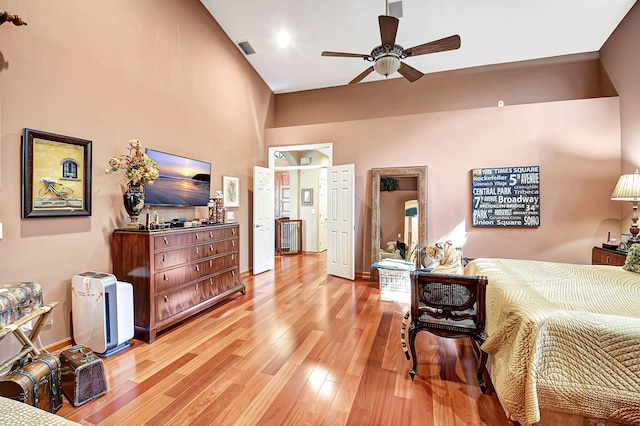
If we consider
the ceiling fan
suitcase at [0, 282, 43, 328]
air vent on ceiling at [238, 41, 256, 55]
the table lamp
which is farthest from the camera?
air vent on ceiling at [238, 41, 256, 55]

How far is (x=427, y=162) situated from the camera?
497 centimetres

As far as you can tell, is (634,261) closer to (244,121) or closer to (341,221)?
(341,221)

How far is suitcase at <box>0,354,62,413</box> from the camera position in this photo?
5.19 feet

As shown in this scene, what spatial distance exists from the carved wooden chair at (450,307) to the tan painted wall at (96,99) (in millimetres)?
3086

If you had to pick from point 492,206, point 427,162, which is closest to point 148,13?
point 427,162

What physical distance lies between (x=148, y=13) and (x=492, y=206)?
5.53m

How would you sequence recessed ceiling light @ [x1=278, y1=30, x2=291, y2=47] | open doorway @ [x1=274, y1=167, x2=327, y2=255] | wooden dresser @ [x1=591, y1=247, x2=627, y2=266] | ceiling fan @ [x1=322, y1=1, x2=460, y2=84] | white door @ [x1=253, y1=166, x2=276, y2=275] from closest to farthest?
ceiling fan @ [x1=322, y1=1, x2=460, y2=84], wooden dresser @ [x1=591, y1=247, x2=627, y2=266], recessed ceiling light @ [x1=278, y1=30, x2=291, y2=47], white door @ [x1=253, y1=166, x2=276, y2=275], open doorway @ [x1=274, y1=167, x2=327, y2=255]

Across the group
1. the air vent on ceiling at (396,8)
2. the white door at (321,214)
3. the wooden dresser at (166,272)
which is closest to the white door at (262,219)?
the wooden dresser at (166,272)

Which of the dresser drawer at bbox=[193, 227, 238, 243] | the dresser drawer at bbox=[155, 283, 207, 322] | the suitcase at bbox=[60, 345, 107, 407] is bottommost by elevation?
the suitcase at bbox=[60, 345, 107, 407]

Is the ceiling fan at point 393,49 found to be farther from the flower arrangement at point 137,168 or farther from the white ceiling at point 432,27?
the flower arrangement at point 137,168

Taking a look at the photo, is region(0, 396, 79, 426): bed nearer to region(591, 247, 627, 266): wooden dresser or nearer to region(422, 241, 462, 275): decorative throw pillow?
region(422, 241, 462, 275): decorative throw pillow

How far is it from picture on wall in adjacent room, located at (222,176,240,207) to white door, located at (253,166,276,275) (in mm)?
309

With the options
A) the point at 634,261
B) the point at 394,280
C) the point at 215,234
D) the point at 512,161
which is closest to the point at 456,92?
the point at 512,161

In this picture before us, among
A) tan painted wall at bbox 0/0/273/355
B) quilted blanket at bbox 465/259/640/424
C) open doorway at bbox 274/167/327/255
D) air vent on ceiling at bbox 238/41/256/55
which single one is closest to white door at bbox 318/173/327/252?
open doorway at bbox 274/167/327/255
